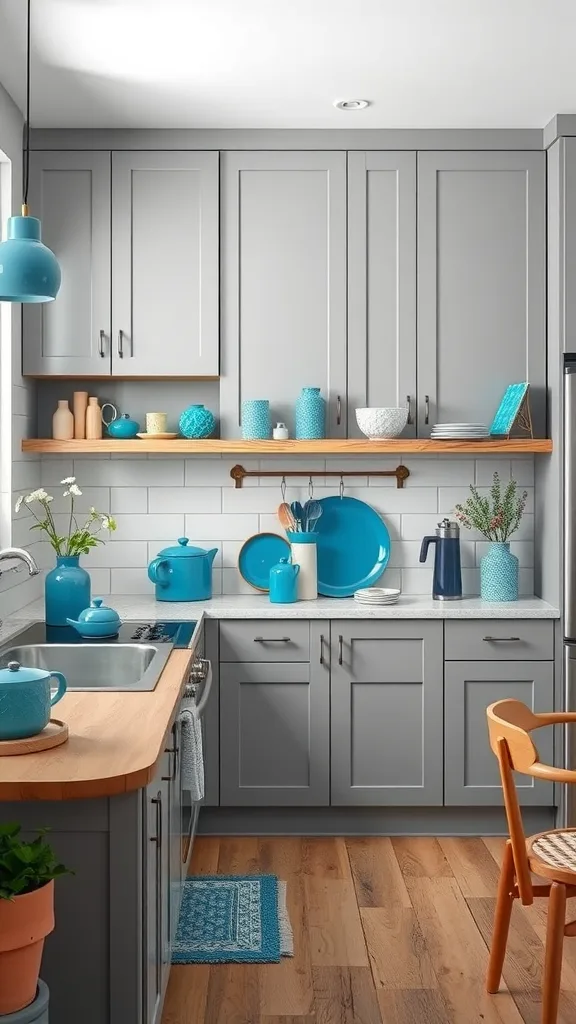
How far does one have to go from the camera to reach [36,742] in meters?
2.09

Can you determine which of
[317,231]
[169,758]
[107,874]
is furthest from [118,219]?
[107,874]

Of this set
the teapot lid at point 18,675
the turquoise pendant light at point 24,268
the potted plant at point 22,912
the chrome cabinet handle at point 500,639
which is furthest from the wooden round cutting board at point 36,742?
the chrome cabinet handle at point 500,639

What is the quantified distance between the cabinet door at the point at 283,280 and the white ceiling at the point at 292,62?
20 cm

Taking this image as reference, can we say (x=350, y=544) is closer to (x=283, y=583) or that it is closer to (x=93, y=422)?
(x=283, y=583)

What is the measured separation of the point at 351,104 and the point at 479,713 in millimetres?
2299

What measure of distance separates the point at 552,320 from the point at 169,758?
94.2 inches

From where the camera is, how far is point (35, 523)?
4.27 metres

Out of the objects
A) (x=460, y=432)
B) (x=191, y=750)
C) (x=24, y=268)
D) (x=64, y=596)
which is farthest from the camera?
(x=460, y=432)

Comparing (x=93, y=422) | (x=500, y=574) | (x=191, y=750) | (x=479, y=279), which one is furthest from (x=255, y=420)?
(x=191, y=750)

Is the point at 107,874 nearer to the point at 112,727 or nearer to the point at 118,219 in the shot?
the point at 112,727

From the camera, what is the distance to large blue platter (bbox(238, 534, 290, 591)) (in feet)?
14.2

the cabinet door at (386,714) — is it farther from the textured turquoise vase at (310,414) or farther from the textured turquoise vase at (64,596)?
the textured turquoise vase at (64,596)

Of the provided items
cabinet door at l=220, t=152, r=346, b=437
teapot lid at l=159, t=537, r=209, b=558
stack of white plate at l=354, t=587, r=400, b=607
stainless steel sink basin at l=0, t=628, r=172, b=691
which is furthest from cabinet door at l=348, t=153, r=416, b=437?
stainless steel sink basin at l=0, t=628, r=172, b=691

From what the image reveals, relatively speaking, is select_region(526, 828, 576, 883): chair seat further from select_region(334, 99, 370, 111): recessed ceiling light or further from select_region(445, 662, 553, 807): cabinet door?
select_region(334, 99, 370, 111): recessed ceiling light
